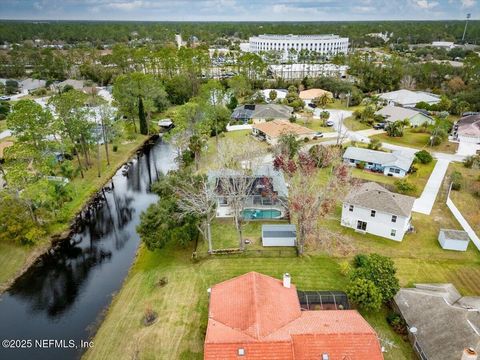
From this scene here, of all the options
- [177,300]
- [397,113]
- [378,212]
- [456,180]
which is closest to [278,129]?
[397,113]

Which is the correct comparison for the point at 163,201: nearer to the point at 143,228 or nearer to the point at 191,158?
the point at 143,228

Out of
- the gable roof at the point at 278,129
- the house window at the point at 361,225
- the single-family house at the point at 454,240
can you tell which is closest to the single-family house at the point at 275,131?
the gable roof at the point at 278,129

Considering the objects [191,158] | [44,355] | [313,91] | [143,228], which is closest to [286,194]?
[143,228]

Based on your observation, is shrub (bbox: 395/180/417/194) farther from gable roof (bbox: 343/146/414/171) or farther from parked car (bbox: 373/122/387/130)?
parked car (bbox: 373/122/387/130)

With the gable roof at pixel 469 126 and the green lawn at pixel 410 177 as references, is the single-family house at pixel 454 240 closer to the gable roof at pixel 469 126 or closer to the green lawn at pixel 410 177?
the green lawn at pixel 410 177

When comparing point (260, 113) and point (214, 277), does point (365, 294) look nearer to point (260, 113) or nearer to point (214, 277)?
point (214, 277)

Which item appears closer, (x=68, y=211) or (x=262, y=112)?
(x=68, y=211)
